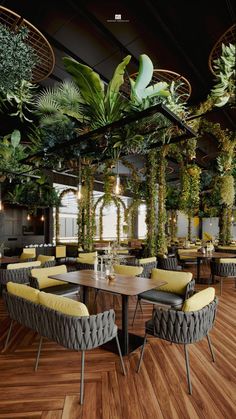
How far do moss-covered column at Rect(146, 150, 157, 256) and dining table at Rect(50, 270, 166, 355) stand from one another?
10.6ft

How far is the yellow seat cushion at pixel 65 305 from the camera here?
2375mm

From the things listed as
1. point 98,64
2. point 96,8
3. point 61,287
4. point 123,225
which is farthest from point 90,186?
point 123,225

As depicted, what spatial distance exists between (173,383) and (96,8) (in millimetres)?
4809

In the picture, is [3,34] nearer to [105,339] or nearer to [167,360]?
[105,339]

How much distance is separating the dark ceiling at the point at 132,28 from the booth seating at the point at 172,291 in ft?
12.7

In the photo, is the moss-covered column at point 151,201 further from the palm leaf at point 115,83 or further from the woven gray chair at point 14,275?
the palm leaf at point 115,83

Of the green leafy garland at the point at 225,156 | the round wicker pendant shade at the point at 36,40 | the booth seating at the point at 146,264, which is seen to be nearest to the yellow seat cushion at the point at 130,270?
the booth seating at the point at 146,264

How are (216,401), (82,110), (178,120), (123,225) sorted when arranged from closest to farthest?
(216,401)
(178,120)
(82,110)
(123,225)

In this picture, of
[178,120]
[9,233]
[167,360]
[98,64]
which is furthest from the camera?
[9,233]

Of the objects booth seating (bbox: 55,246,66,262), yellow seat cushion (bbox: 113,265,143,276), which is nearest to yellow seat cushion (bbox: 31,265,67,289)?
yellow seat cushion (bbox: 113,265,143,276)

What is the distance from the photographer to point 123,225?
47.1 ft

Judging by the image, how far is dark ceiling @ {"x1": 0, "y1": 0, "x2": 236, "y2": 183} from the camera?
11.2 feet

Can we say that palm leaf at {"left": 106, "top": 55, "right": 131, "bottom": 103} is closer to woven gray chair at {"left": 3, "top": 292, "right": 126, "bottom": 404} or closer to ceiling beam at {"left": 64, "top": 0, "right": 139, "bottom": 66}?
ceiling beam at {"left": 64, "top": 0, "right": 139, "bottom": 66}

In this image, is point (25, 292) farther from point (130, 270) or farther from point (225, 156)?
point (225, 156)
